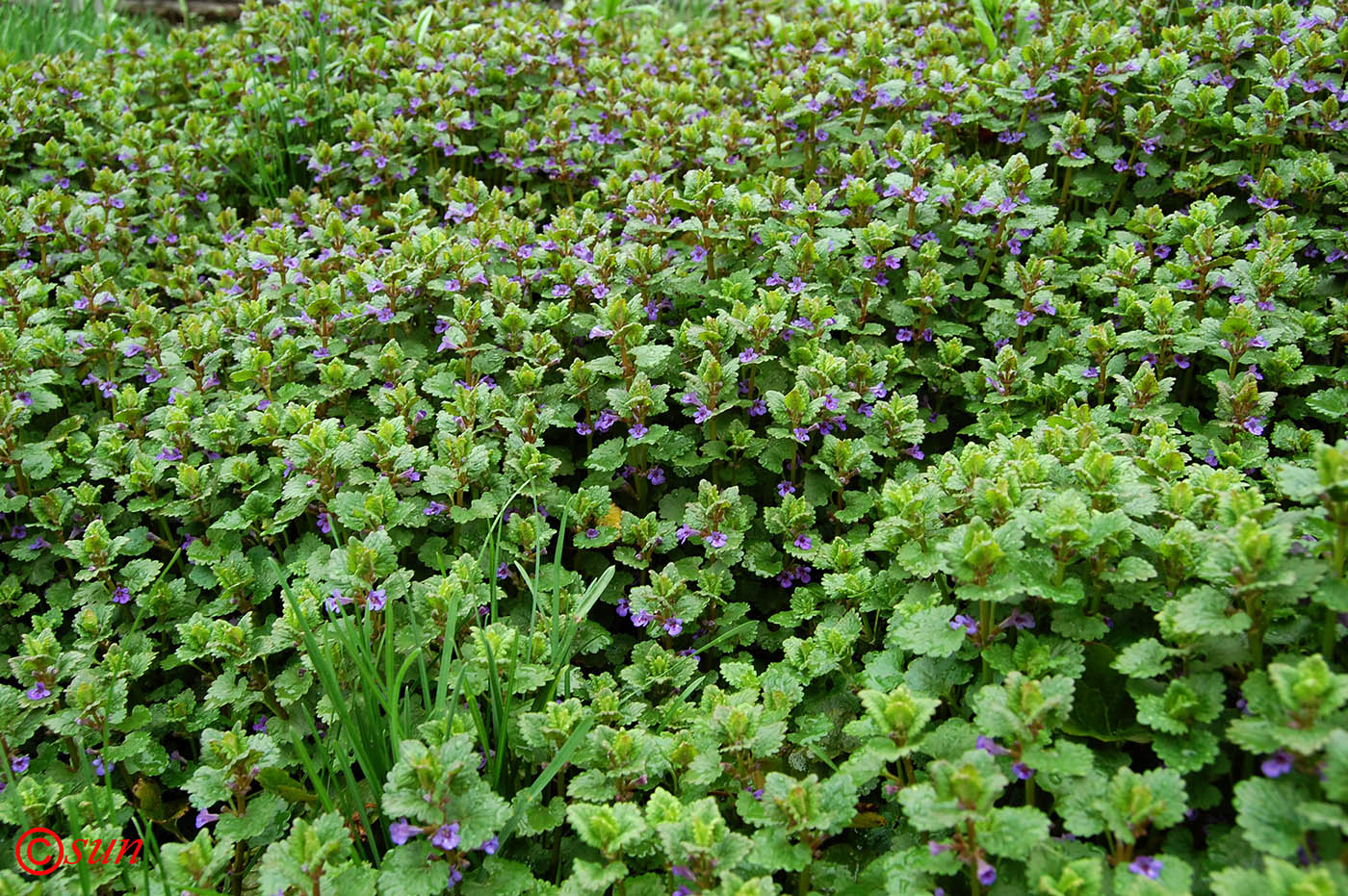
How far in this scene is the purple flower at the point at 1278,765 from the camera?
164 centimetres

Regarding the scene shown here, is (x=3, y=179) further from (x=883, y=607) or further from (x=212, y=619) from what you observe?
(x=883, y=607)

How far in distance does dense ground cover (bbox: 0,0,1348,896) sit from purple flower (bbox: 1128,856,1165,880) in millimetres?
28

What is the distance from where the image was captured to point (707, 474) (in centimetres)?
322

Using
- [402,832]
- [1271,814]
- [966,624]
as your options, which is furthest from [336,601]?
[1271,814]

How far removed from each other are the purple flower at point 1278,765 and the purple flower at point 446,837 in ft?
4.65

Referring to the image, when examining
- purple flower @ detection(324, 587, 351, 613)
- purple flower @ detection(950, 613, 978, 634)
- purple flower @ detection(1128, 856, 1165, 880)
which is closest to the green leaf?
purple flower @ detection(1128, 856, 1165, 880)

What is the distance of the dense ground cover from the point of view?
194 centimetres

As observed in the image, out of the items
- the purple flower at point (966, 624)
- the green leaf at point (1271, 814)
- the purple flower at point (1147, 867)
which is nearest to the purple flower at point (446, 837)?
the purple flower at point (966, 624)

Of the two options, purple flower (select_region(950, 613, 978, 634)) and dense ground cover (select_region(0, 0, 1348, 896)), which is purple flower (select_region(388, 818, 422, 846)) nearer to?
dense ground cover (select_region(0, 0, 1348, 896))

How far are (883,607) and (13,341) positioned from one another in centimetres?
289

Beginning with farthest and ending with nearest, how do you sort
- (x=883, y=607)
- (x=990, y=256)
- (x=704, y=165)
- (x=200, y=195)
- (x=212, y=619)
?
1. (x=200, y=195)
2. (x=704, y=165)
3. (x=990, y=256)
4. (x=212, y=619)
5. (x=883, y=607)

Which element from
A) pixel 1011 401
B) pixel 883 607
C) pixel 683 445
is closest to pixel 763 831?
pixel 883 607

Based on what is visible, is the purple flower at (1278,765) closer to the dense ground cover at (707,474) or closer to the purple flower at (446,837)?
the dense ground cover at (707,474)

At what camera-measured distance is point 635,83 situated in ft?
15.7
